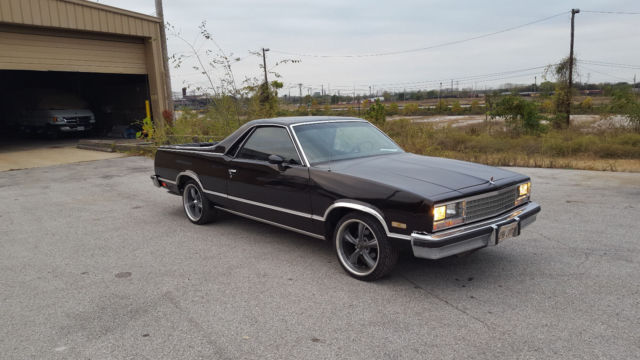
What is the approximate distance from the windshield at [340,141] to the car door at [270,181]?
0.16 meters

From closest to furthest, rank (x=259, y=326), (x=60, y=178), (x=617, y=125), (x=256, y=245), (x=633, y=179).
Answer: (x=259, y=326) < (x=256, y=245) < (x=633, y=179) < (x=60, y=178) < (x=617, y=125)

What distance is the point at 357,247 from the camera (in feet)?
13.6

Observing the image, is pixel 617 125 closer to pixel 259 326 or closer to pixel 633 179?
pixel 633 179

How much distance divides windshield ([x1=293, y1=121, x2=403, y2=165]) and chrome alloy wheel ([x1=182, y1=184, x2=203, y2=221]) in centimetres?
210

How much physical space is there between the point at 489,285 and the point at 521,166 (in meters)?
7.87

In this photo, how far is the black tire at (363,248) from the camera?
3.85 meters

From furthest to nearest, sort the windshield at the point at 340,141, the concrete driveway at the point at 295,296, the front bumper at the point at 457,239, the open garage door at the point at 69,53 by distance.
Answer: the open garage door at the point at 69,53, the windshield at the point at 340,141, the front bumper at the point at 457,239, the concrete driveway at the point at 295,296

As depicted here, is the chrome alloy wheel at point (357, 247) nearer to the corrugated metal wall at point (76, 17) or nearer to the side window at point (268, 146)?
the side window at point (268, 146)

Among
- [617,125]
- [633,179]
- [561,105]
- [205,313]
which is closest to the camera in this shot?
[205,313]

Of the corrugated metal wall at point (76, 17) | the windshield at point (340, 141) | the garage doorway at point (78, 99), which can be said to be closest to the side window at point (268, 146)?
the windshield at point (340, 141)

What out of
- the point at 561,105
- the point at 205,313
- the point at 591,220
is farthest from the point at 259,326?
the point at 561,105

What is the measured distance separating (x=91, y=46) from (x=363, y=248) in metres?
15.0

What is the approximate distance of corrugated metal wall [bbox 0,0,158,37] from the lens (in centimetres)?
1287

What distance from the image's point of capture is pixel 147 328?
3.31 metres
